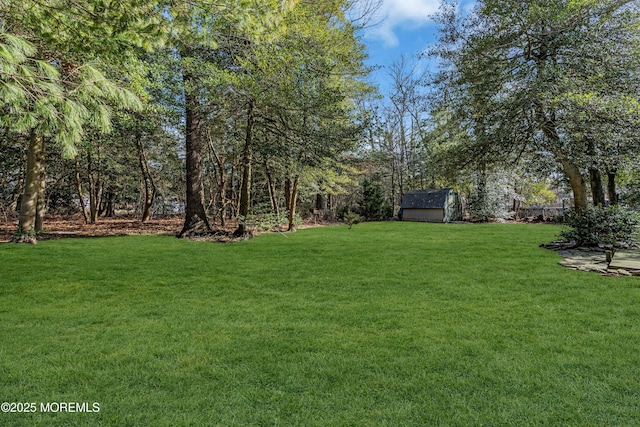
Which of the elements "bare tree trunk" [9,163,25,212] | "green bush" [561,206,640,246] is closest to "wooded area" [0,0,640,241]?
"bare tree trunk" [9,163,25,212]

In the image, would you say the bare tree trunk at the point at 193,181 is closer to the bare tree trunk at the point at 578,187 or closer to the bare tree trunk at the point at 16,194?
the bare tree trunk at the point at 16,194

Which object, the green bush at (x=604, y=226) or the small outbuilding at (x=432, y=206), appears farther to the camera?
the small outbuilding at (x=432, y=206)

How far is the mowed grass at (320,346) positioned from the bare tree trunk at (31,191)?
3109mm

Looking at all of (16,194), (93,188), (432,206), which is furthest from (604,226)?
(16,194)

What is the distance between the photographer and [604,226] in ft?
26.3

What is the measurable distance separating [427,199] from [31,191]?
18.6 metres

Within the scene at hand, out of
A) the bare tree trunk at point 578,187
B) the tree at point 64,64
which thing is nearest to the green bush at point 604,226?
the bare tree trunk at point 578,187

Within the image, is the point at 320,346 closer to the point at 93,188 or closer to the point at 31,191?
the point at 31,191

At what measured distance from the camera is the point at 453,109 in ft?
30.3

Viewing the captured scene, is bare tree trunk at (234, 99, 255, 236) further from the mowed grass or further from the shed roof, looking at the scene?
the shed roof

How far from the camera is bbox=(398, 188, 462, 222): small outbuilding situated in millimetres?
20078

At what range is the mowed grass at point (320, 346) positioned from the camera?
2086 millimetres

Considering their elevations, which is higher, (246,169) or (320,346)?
(246,169)

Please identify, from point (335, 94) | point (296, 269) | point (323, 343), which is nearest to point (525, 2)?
point (335, 94)
